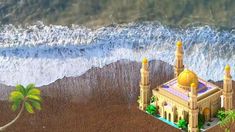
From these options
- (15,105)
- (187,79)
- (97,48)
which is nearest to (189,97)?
(187,79)

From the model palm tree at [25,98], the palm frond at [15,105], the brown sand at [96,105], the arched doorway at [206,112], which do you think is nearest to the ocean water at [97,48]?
the brown sand at [96,105]

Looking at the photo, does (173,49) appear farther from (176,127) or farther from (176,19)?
(176,127)

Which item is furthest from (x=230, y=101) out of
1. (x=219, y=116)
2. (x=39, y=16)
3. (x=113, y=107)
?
(x=39, y=16)

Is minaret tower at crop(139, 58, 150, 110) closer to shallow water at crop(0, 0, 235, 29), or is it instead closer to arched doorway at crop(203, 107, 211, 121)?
arched doorway at crop(203, 107, 211, 121)

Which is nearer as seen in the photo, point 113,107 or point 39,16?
point 113,107

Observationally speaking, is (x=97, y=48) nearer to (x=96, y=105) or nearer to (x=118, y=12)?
(x=118, y=12)
